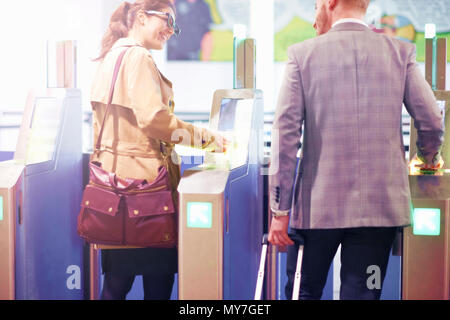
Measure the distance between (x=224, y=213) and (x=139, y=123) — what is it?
1.27ft

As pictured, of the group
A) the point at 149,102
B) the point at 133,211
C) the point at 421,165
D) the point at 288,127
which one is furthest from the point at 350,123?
the point at 133,211

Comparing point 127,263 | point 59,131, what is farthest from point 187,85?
point 127,263

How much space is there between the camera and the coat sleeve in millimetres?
1781

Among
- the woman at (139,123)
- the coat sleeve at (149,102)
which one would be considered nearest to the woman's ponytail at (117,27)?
the woman at (139,123)

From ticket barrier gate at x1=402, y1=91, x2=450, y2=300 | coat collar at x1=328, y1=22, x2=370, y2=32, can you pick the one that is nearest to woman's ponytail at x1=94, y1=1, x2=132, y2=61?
coat collar at x1=328, y1=22, x2=370, y2=32

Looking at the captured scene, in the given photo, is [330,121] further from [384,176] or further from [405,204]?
[405,204]

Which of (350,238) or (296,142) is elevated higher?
(296,142)

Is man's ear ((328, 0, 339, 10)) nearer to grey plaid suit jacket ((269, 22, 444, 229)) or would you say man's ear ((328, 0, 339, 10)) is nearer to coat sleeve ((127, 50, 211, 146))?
grey plaid suit jacket ((269, 22, 444, 229))

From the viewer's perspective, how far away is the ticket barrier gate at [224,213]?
73.3 inches

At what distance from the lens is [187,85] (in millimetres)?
5605

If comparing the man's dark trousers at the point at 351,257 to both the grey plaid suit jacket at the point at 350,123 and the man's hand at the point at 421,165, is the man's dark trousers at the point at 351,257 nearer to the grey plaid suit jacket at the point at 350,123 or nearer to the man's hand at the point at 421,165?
the grey plaid suit jacket at the point at 350,123

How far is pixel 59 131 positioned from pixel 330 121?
3.69 feet

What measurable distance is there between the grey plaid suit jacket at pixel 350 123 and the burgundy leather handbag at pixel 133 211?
0.41 meters
